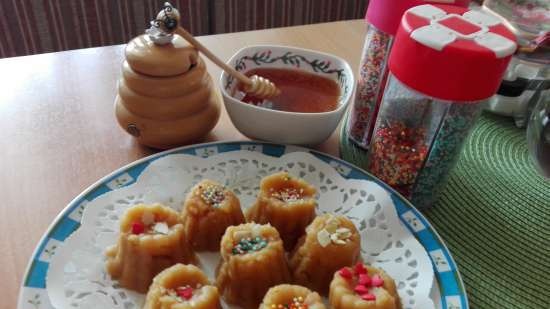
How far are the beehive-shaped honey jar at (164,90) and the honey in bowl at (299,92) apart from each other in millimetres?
111

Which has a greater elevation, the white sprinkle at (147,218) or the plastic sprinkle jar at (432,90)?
→ the plastic sprinkle jar at (432,90)

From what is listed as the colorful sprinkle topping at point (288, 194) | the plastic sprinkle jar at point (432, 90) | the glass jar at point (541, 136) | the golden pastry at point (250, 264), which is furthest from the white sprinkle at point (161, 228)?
the glass jar at point (541, 136)

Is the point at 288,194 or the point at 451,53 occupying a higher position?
the point at 451,53

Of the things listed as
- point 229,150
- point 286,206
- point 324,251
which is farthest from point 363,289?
point 229,150

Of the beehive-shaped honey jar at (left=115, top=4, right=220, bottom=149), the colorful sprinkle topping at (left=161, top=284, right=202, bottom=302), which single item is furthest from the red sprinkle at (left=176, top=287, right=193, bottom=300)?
the beehive-shaped honey jar at (left=115, top=4, right=220, bottom=149)

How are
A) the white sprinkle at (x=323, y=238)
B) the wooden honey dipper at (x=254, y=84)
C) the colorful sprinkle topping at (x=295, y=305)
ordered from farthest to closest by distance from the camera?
the wooden honey dipper at (x=254, y=84), the white sprinkle at (x=323, y=238), the colorful sprinkle topping at (x=295, y=305)

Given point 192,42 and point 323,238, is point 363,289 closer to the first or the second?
point 323,238

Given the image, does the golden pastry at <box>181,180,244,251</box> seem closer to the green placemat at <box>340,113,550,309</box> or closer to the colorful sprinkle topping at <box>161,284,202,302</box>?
the colorful sprinkle topping at <box>161,284,202,302</box>

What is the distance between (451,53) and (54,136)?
0.89m

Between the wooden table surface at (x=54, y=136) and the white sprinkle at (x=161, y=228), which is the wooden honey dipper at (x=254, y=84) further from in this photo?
the white sprinkle at (x=161, y=228)

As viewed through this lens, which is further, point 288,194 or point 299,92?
point 299,92

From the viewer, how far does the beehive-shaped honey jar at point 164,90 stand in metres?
1.01

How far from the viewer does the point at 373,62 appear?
3.64ft

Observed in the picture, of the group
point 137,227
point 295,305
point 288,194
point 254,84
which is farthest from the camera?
point 254,84
